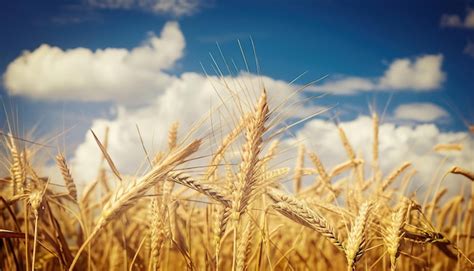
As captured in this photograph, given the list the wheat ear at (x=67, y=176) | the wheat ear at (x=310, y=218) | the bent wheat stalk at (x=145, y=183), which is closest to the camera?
the bent wheat stalk at (x=145, y=183)

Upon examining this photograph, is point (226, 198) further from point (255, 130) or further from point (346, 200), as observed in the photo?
point (346, 200)

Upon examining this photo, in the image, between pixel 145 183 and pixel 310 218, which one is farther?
pixel 310 218

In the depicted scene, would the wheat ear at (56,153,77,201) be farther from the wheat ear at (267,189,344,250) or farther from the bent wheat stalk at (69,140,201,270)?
the wheat ear at (267,189,344,250)

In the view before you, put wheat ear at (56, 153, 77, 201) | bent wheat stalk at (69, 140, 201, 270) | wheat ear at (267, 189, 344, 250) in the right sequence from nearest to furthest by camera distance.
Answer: bent wheat stalk at (69, 140, 201, 270), wheat ear at (267, 189, 344, 250), wheat ear at (56, 153, 77, 201)

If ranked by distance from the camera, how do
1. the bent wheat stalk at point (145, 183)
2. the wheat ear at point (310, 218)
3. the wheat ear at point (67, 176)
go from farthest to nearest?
the wheat ear at point (67, 176)
the wheat ear at point (310, 218)
the bent wheat stalk at point (145, 183)

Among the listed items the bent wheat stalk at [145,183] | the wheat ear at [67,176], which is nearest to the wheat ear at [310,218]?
the bent wheat stalk at [145,183]

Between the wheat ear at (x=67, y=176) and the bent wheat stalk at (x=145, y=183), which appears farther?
the wheat ear at (x=67, y=176)

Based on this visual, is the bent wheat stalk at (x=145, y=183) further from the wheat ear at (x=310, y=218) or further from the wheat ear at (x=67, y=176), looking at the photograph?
the wheat ear at (x=67, y=176)

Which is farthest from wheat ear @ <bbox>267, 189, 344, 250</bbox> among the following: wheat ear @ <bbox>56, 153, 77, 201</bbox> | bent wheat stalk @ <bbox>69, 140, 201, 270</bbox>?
wheat ear @ <bbox>56, 153, 77, 201</bbox>

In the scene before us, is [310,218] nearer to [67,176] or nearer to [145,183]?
[145,183]

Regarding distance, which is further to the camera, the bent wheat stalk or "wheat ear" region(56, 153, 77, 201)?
"wheat ear" region(56, 153, 77, 201)

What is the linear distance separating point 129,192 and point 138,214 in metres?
2.29

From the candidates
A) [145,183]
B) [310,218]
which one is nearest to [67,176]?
[145,183]

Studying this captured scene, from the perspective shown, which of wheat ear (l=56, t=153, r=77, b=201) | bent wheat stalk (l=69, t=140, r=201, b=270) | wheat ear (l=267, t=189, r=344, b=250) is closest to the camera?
bent wheat stalk (l=69, t=140, r=201, b=270)
